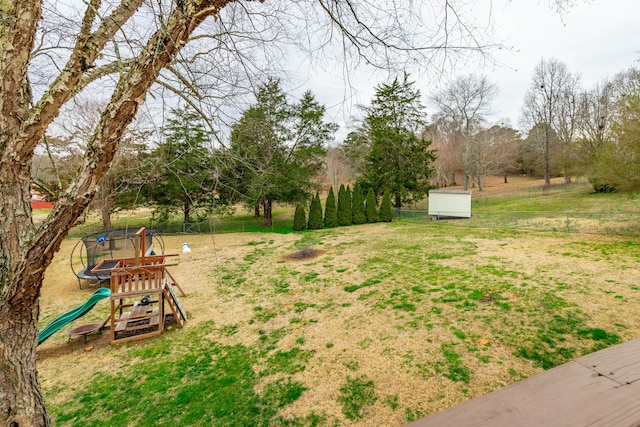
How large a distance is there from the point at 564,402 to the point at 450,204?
51.0 ft

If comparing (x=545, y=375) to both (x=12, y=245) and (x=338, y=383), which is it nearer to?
(x=12, y=245)

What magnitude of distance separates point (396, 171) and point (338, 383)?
606 inches

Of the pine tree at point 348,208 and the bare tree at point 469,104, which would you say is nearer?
the pine tree at point 348,208

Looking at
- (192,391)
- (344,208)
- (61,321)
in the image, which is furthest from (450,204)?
(61,321)

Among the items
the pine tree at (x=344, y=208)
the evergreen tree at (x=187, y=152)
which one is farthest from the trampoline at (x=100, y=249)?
the pine tree at (x=344, y=208)

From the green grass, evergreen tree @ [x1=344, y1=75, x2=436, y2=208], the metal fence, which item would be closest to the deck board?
the green grass

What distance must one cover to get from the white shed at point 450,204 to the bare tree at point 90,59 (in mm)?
14160

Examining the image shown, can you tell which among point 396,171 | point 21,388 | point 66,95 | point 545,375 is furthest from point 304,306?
point 396,171

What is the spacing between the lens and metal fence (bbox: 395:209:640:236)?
386 inches

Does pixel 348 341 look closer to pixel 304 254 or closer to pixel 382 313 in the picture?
pixel 382 313

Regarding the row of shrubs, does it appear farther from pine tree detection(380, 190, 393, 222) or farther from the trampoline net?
the trampoline net

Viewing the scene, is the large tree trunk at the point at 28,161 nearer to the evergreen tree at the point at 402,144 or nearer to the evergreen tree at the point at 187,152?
the evergreen tree at the point at 187,152

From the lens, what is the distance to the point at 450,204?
48.5ft

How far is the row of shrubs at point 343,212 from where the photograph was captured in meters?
15.0
